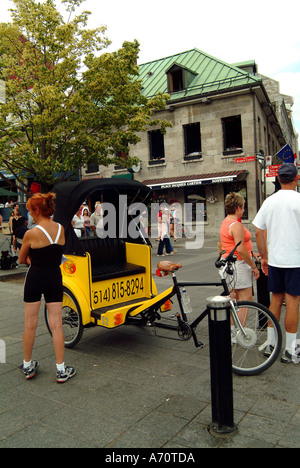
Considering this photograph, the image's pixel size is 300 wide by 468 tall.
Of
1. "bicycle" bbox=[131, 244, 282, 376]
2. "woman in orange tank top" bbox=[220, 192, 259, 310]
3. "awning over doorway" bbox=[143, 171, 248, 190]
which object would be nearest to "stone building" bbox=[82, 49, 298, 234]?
"awning over doorway" bbox=[143, 171, 248, 190]

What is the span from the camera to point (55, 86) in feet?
41.0

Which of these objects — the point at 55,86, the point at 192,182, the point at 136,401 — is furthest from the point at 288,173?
the point at 192,182

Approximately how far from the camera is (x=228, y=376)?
113 inches

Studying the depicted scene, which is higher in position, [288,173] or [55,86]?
[55,86]

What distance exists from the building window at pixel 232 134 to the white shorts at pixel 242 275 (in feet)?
63.3

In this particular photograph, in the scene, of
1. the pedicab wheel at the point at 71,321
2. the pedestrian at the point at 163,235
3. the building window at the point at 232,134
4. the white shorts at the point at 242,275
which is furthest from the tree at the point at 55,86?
the building window at the point at 232,134

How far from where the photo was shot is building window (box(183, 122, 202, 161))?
24688mm

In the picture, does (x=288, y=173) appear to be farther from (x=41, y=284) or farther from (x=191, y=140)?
(x=191, y=140)

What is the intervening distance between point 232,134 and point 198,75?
5.24 meters

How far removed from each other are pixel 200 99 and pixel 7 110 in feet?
45.5

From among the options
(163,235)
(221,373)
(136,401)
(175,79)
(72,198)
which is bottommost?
(136,401)

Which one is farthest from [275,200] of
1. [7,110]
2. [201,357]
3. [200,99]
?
[200,99]

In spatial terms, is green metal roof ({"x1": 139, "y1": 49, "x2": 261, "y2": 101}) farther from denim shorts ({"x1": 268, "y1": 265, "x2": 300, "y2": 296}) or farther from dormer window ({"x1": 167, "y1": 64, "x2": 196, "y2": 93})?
denim shorts ({"x1": 268, "y1": 265, "x2": 300, "y2": 296})

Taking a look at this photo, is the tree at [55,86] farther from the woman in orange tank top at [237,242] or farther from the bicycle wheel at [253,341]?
the bicycle wheel at [253,341]
